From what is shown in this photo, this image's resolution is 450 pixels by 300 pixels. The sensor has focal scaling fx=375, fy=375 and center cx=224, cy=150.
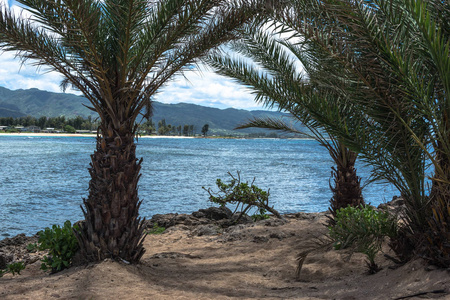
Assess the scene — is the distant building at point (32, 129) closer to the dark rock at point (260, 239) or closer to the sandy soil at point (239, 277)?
the dark rock at point (260, 239)

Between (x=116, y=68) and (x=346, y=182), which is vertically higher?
(x=116, y=68)

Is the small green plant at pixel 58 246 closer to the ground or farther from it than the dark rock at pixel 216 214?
farther from it

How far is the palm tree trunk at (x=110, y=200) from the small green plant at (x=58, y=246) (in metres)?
0.24

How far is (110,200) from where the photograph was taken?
16.9 feet

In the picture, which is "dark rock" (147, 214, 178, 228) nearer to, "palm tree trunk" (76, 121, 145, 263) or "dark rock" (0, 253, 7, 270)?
"dark rock" (0, 253, 7, 270)

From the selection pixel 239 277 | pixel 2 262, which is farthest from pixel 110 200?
pixel 2 262

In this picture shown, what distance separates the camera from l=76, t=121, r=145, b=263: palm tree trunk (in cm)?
511

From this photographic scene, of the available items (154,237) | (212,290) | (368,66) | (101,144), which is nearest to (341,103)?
(368,66)

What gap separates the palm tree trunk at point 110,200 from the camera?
201 inches

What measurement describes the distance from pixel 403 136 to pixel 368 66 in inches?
35.7

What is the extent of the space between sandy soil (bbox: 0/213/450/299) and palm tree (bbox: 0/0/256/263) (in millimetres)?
515

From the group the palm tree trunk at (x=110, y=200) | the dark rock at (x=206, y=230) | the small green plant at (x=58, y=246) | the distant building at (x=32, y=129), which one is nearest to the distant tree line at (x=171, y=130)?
the distant building at (x=32, y=129)

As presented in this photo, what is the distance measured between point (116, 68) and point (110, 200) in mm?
1832

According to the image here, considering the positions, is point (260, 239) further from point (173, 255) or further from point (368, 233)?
point (368, 233)
